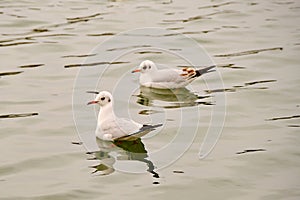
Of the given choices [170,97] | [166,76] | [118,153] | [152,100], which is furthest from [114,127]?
[166,76]

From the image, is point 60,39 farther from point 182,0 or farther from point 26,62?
point 182,0

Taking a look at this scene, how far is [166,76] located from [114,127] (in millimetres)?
2328

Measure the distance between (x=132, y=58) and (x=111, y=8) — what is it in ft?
12.0

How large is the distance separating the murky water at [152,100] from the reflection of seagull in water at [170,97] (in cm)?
2

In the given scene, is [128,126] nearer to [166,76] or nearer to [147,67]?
[166,76]

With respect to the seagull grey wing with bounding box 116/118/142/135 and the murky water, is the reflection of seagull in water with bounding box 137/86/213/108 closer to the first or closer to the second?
the murky water

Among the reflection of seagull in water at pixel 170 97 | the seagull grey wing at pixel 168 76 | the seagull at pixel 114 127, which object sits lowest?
the reflection of seagull in water at pixel 170 97

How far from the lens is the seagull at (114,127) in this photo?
26.9 feet

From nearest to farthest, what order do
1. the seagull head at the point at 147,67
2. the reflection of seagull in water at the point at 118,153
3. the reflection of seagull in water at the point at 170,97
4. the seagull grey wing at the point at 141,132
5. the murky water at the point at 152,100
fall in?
the murky water at the point at 152,100
the reflection of seagull in water at the point at 118,153
the seagull grey wing at the point at 141,132
the reflection of seagull in water at the point at 170,97
the seagull head at the point at 147,67

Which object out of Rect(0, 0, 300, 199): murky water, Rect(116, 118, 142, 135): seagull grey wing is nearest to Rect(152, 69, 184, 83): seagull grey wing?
Rect(0, 0, 300, 199): murky water

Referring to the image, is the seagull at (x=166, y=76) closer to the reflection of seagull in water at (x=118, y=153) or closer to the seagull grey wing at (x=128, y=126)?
the reflection of seagull in water at (x=118, y=153)

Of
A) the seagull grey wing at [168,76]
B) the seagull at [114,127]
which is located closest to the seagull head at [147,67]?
the seagull grey wing at [168,76]

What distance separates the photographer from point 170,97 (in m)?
10.4

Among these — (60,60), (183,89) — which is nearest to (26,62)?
(60,60)
